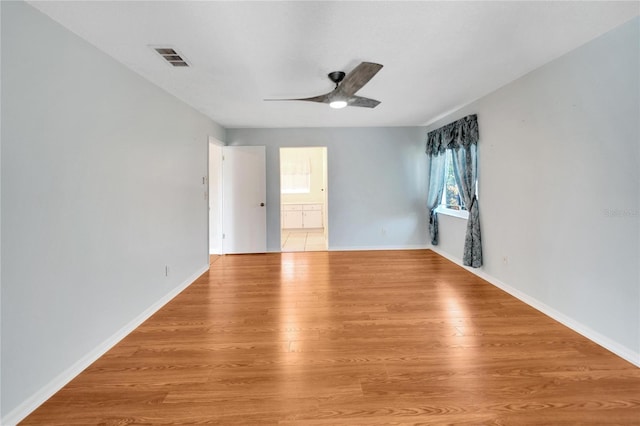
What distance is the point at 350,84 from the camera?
8.24 feet

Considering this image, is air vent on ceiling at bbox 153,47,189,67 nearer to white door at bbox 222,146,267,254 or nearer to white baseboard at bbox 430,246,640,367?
white door at bbox 222,146,267,254

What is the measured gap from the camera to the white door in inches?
205

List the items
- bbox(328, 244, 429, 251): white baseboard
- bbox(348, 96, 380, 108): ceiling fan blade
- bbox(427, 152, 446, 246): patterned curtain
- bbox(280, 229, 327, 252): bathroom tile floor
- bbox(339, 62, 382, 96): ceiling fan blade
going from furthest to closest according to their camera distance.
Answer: bbox(280, 229, 327, 252): bathroom tile floor < bbox(328, 244, 429, 251): white baseboard < bbox(427, 152, 446, 246): patterned curtain < bbox(348, 96, 380, 108): ceiling fan blade < bbox(339, 62, 382, 96): ceiling fan blade

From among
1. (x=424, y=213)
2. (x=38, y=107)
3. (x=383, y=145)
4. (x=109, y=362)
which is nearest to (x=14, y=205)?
(x=38, y=107)

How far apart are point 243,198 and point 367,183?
2.37 m

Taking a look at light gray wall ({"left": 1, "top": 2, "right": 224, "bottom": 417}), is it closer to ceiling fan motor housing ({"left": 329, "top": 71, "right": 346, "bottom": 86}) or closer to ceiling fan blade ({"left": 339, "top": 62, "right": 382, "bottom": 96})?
ceiling fan motor housing ({"left": 329, "top": 71, "right": 346, "bottom": 86})

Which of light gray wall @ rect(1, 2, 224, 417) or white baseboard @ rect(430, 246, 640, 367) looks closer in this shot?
light gray wall @ rect(1, 2, 224, 417)

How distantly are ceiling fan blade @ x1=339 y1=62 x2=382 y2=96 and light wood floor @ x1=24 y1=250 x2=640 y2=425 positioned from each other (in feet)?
7.05

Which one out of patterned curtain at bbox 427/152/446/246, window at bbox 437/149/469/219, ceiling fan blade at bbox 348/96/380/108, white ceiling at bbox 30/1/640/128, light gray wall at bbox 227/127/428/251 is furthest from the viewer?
light gray wall at bbox 227/127/428/251

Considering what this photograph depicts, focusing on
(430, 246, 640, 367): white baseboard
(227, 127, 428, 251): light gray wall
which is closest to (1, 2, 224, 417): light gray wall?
(227, 127, 428, 251): light gray wall

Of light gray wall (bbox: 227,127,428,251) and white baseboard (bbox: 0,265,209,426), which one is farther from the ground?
light gray wall (bbox: 227,127,428,251)

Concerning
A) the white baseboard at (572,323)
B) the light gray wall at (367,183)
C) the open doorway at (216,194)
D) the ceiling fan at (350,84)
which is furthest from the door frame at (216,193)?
the white baseboard at (572,323)

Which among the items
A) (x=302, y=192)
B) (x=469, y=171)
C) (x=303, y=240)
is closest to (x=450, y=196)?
(x=469, y=171)

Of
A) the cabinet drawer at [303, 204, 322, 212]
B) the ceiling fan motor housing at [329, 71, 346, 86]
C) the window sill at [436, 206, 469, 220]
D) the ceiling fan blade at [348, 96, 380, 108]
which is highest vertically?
the ceiling fan motor housing at [329, 71, 346, 86]
